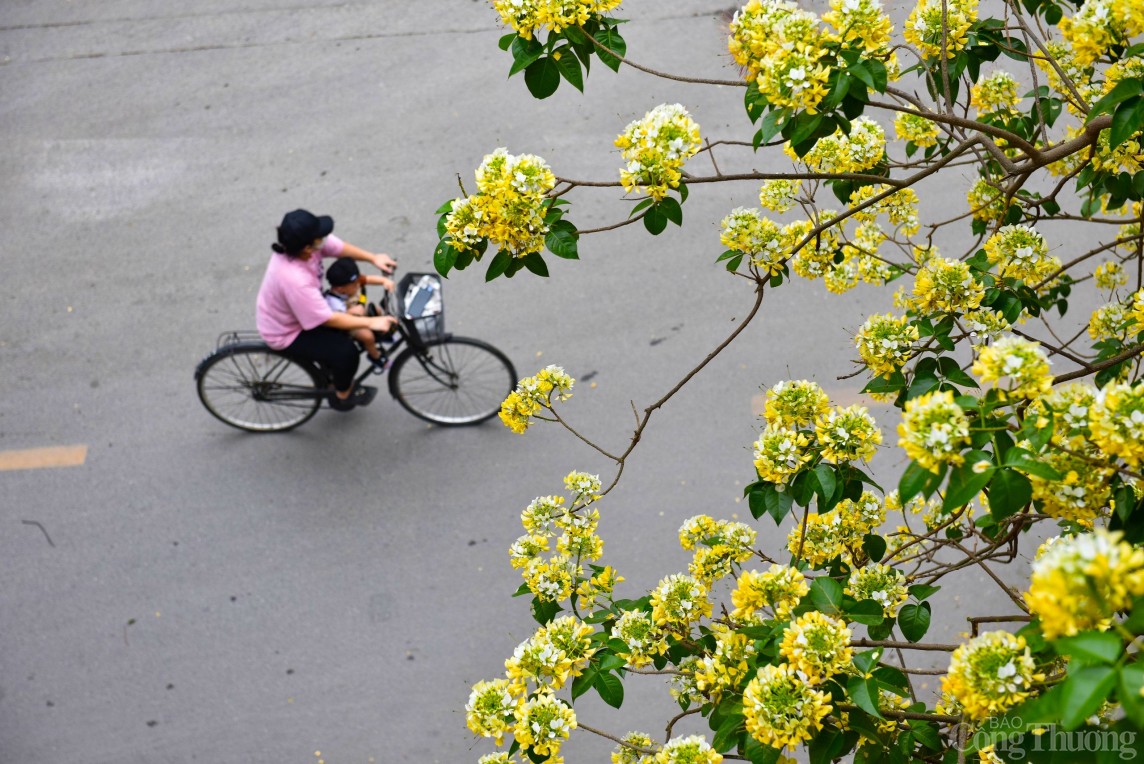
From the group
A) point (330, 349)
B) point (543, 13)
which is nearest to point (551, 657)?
point (543, 13)

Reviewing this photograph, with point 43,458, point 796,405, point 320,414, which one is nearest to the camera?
point 796,405

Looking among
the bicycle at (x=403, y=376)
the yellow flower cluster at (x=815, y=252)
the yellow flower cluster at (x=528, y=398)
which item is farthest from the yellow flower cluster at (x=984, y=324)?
the bicycle at (x=403, y=376)

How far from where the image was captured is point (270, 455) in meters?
5.85

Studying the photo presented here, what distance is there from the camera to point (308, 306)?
16.6ft

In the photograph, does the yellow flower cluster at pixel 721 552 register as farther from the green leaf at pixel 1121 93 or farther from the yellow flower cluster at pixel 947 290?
the green leaf at pixel 1121 93

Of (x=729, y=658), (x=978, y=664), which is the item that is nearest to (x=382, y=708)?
(x=729, y=658)

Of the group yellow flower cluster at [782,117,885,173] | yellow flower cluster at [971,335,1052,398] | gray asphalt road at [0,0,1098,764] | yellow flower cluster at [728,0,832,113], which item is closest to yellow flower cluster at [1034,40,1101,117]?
yellow flower cluster at [782,117,885,173]

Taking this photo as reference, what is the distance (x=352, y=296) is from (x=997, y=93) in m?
3.54

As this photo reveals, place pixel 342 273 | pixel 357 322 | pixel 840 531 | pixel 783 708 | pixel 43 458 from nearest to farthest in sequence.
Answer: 1. pixel 783 708
2. pixel 840 531
3. pixel 357 322
4. pixel 342 273
5. pixel 43 458

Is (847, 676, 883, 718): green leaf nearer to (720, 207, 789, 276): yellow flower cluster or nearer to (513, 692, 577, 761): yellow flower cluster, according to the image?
(513, 692, 577, 761): yellow flower cluster

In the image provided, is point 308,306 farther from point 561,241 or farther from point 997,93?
point 997,93

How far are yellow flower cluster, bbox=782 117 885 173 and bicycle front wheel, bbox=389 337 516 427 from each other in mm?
2725

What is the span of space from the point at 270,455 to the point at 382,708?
1757 millimetres

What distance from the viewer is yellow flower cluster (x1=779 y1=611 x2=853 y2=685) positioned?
6.63 ft
